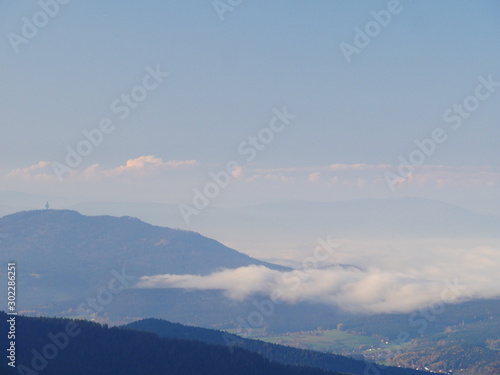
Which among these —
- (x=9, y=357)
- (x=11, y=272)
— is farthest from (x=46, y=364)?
(x=11, y=272)

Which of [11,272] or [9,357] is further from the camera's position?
[9,357]

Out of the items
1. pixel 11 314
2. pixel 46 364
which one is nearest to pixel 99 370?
pixel 46 364

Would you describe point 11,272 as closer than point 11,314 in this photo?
Yes

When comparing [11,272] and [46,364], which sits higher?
[11,272]

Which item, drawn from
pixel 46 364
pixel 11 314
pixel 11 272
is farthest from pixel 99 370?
pixel 11 272

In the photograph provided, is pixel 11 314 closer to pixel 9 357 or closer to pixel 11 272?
pixel 9 357

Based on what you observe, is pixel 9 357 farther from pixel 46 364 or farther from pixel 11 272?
pixel 11 272
